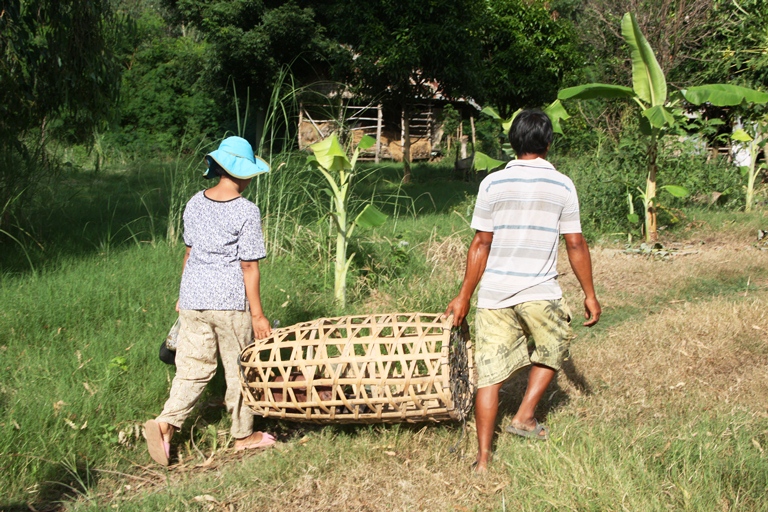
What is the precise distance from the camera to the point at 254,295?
376 cm

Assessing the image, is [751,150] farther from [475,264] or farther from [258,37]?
[258,37]

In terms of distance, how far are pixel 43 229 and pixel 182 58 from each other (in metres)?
18.1

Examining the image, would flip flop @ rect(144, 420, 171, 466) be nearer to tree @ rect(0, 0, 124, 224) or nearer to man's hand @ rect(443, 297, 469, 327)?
man's hand @ rect(443, 297, 469, 327)

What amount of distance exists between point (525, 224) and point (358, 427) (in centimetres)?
158

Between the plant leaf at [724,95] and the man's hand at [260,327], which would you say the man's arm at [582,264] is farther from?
the plant leaf at [724,95]

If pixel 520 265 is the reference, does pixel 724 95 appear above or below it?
above

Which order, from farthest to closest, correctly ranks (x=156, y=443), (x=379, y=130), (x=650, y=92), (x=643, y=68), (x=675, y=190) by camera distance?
(x=379, y=130) → (x=675, y=190) → (x=650, y=92) → (x=643, y=68) → (x=156, y=443)

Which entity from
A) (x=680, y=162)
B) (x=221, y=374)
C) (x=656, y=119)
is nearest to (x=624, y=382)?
(x=221, y=374)

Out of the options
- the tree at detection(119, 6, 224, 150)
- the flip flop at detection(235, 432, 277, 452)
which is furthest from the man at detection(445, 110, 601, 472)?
the tree at detection(119, 6, 224, 150)

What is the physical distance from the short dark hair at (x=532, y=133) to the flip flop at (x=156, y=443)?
239cm

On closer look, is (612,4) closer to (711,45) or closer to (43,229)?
(711,45)

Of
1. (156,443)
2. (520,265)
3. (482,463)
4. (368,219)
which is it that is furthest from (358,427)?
(368,219)

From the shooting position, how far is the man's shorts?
11.5 feet

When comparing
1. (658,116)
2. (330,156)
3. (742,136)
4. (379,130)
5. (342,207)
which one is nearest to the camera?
(330,156)
